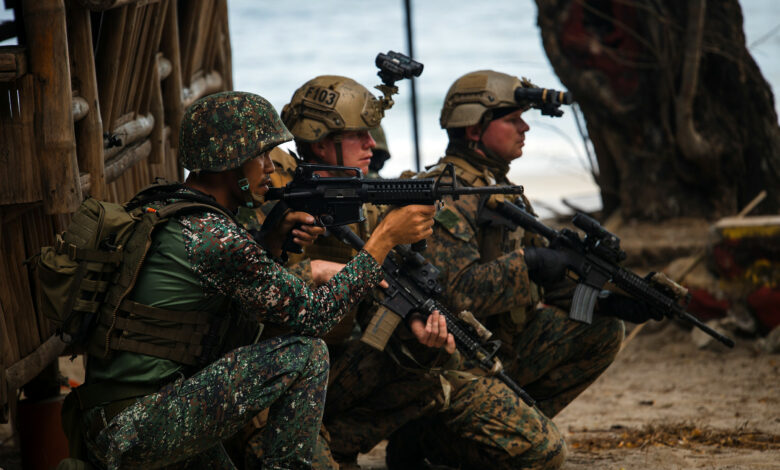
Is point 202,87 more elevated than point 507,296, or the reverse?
point 202,87

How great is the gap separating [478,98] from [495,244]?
0.78 metres

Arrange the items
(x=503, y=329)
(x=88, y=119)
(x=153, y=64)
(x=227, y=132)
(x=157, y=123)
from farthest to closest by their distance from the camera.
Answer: (x=157, y=123) < (x=153, y=64) < (x=503, y=329) < (x=88, y=119) < (x=227, y=132)

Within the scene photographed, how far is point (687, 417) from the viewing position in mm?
5793

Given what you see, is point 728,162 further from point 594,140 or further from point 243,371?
point 243,371

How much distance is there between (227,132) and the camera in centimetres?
346

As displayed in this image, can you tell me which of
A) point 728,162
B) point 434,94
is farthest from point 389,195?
point 434,94

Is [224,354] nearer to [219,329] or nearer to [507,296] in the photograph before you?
[219,329]

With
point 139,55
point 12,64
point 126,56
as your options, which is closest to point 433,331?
point 12,64

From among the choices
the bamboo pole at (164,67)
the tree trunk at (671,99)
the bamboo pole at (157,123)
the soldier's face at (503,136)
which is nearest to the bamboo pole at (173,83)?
the bamboo pole at (164,67)

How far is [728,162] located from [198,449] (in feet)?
21.0

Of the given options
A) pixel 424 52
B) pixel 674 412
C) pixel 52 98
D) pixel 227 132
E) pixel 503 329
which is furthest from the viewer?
pixel 424 52

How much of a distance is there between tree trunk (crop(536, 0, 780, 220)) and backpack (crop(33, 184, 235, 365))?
5.94 m

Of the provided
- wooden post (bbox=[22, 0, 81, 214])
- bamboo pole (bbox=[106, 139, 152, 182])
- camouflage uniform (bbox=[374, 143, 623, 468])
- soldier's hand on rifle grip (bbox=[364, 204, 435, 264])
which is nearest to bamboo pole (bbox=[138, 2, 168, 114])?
bamboo pole (bbox=[106, 139, 152, 182])

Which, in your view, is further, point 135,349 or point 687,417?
point 687,417
